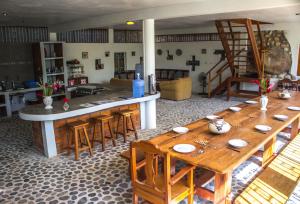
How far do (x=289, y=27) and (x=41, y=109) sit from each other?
324 inches

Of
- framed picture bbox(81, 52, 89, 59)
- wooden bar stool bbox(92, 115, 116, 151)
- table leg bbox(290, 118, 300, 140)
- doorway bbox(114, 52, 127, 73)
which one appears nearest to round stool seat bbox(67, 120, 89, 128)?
wooden bar stool bbox(92, 115, 116, 151)

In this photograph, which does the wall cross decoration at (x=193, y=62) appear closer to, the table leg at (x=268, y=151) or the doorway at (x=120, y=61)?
the doorway at (x=120, y=61)

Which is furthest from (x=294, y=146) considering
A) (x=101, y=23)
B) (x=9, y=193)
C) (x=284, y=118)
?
(x=101, y=23)

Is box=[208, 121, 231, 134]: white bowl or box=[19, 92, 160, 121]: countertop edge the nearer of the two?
box=[208, 121, 231, 134]: white bowl

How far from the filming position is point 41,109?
4879 millimetres

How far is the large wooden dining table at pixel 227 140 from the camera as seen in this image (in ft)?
8.65

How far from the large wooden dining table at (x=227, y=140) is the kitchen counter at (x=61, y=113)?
6.79ft

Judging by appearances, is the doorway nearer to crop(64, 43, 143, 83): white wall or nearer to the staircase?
crop(64, 43, 143, 83): white wall

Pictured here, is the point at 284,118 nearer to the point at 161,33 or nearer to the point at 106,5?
the point at 106,5

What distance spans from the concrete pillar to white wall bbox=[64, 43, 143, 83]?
4662mm

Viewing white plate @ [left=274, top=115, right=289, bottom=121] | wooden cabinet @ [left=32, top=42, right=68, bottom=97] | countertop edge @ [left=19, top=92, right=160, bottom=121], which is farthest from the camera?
wooden cabinet @ [left=32, top=42, right=68, bottom=97]

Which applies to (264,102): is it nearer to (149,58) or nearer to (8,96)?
(149,58)

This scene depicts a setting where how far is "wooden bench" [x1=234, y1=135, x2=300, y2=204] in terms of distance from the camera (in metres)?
2.86

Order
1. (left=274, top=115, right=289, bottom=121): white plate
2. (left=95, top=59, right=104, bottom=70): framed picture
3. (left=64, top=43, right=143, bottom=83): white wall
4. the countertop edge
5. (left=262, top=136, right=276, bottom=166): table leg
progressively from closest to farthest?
(left=274, top=115, right=289, bottom=121): white plate → (left=262, top=136, right=276, bottom=166): table leg → the countertop edge → (left=64, top=43, right=143, bottom=83): white wall → (left=95, top=59, right=104, bottom=70): framed picture
